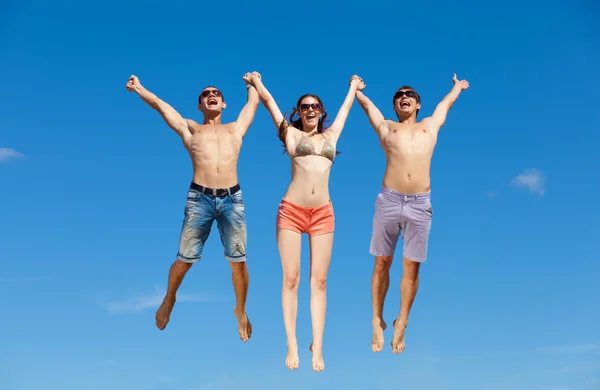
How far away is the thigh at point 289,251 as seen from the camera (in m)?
14.1

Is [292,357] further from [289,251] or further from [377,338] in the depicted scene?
[377,338]

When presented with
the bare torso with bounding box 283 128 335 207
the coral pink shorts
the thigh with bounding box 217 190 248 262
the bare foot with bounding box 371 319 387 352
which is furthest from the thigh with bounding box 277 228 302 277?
the bare foot with bounding box 371 319 387 352

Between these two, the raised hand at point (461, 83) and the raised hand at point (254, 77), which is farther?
the raised hand at point (461, 83)

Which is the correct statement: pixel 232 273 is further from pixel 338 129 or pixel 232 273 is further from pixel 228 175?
pixel 338 129

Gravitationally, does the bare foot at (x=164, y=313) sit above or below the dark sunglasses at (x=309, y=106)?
below

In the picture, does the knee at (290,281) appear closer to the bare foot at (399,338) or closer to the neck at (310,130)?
the neck at (310,130)

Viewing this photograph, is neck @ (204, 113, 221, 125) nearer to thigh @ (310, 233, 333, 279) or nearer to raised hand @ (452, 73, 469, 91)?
thigh @ (310, 233, 333, 279)

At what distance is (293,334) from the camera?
14.2m

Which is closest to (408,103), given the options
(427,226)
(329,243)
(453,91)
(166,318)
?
(453,91)

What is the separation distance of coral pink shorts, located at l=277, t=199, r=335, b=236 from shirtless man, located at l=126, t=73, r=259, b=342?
1393mm

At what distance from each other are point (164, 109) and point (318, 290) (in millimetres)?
4967

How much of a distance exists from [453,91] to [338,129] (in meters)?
3.18

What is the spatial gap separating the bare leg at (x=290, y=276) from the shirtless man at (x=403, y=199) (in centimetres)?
209

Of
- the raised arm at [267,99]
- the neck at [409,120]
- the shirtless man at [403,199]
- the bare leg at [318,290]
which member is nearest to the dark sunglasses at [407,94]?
the shirtless man at [403,199]
